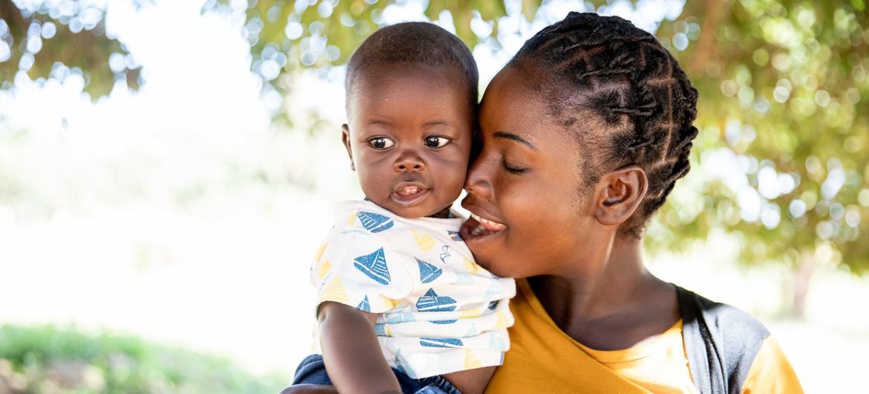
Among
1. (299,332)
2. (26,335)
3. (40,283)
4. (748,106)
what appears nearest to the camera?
(748,106)

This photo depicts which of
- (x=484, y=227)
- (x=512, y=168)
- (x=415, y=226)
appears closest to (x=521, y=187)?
(x=512, y=168)

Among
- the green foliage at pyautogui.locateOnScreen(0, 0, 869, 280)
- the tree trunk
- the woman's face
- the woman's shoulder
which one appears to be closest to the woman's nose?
the woman's face

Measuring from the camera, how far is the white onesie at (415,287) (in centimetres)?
182

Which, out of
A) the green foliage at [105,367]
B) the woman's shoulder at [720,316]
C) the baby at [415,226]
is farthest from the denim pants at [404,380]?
the green foliage at [105,367]

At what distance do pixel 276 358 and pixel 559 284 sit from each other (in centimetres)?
829

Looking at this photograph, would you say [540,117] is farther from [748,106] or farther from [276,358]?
[276,358]

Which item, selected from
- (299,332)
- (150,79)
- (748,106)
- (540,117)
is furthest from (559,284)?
(299,332)

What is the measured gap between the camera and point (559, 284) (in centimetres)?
221

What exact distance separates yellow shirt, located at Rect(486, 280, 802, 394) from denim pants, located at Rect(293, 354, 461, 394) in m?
0.15

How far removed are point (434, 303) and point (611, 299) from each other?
1.61 feet

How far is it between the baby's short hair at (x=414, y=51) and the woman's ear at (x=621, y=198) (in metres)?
0.38

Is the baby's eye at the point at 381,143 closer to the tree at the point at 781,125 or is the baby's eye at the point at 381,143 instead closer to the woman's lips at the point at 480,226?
the woman's lips at the point at 480,226

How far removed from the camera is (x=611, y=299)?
7.13ft

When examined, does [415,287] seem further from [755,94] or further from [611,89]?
[755,94]
